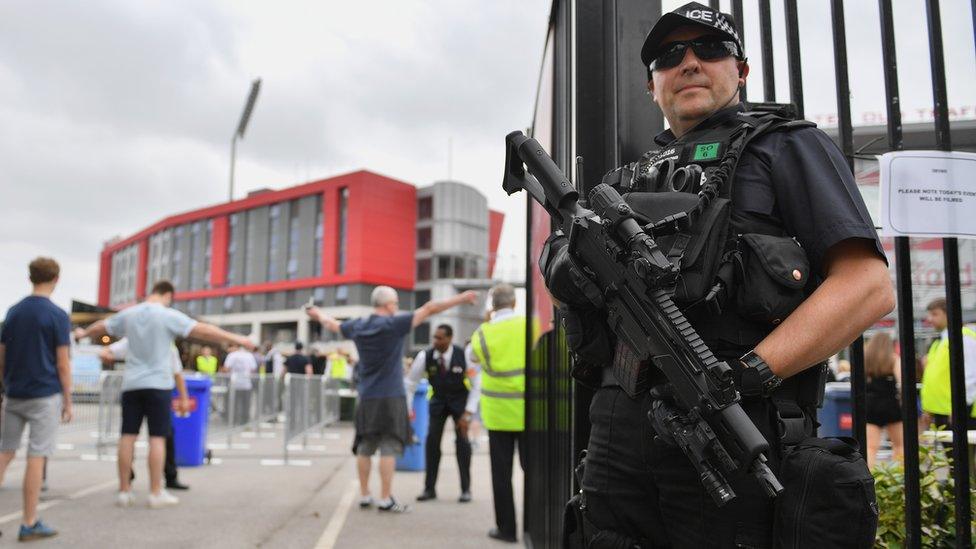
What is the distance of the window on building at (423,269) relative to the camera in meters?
65.6

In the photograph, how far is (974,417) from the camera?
5707 millimetres

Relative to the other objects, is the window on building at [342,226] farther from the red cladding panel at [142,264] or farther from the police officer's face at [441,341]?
the police officer's face at [441,341]

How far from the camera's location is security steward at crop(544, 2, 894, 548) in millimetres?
1611

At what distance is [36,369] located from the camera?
5.64 metres

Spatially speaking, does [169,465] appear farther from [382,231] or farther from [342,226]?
[342,226]

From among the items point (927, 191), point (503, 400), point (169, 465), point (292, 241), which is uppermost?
point (292, 241)

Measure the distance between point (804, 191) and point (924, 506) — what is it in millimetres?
1707

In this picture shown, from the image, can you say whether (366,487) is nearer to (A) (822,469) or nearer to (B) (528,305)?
(B) (528,305)

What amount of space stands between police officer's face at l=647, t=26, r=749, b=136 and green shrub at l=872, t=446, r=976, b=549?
57.6 inches

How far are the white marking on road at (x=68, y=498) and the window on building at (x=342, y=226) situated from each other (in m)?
53.9

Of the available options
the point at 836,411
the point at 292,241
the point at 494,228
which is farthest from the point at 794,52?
the point at 494,228

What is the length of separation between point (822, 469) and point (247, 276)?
7083 centimetres

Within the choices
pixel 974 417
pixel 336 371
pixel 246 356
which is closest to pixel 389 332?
pixel 974 417

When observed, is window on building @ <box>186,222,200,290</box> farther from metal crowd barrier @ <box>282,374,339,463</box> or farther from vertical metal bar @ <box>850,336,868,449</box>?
vertical metal bar @ <box>850,336,868,449</box>
